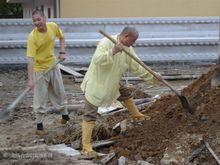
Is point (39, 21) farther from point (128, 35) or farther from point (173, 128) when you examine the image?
point (173, 128)

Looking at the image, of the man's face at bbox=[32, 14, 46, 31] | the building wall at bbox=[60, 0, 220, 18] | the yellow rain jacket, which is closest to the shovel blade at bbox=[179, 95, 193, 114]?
the yellow rain jacket

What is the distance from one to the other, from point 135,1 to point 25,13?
554 inches

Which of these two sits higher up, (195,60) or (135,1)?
(135,1)

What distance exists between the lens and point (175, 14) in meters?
15.9

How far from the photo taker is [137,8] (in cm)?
1580

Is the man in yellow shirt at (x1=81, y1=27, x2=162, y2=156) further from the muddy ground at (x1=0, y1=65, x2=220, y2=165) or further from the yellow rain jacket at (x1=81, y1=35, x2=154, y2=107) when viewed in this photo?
the muddy ground at (x1=0, y1=65, x2=220, y2=165)

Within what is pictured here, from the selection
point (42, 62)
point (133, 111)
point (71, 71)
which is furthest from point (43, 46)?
point (71, 71)

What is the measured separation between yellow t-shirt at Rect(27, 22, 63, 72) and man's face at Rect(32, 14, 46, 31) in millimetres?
106

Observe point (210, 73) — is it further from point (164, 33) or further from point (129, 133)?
point (164, 33)

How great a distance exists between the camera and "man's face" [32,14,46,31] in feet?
25.6

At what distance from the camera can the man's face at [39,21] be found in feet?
25.6

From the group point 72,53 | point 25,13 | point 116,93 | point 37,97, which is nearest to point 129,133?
point 116,93

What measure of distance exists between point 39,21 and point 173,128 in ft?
7.86

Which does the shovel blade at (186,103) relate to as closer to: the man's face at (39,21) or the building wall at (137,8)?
the man's face at (39,21)
